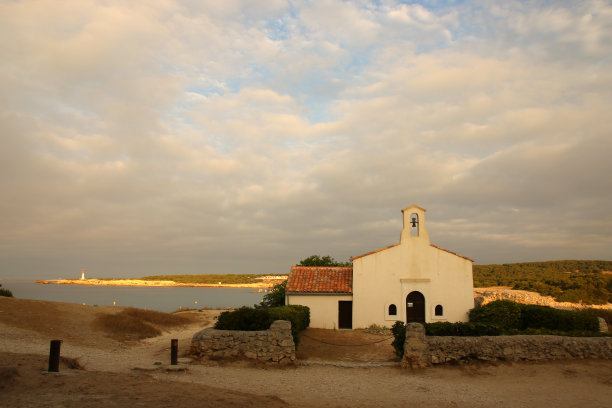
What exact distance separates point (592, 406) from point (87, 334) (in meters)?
19.5

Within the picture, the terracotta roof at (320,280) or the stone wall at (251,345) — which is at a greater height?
the terracotta roof at (320,280)

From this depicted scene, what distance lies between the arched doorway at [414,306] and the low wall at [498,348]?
416 inches

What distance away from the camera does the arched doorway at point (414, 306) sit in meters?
23.5

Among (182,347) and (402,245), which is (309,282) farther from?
(182,347)

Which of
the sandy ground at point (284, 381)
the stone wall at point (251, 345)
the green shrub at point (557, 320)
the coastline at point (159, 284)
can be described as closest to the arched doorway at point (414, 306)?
the green shrub at point (557, 320)

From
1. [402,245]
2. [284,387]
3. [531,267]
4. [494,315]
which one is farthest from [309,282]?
[531,267]

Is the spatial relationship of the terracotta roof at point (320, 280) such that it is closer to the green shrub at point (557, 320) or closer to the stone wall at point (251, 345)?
the green shrub at point (557, 320)

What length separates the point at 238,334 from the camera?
13.6 meters

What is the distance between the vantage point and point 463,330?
1405cm

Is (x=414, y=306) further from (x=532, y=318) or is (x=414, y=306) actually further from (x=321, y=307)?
(x=532, y=318)

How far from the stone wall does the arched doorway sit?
1216 cm

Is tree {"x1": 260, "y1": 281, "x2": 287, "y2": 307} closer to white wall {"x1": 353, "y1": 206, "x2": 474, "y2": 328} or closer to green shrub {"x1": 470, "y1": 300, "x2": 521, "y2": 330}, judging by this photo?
white wall {"x1": 353, "y1": 206, "x2": 474, "y2": 328}

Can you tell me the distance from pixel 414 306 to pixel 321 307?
5530mm

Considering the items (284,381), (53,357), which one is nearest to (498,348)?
(284,381)
